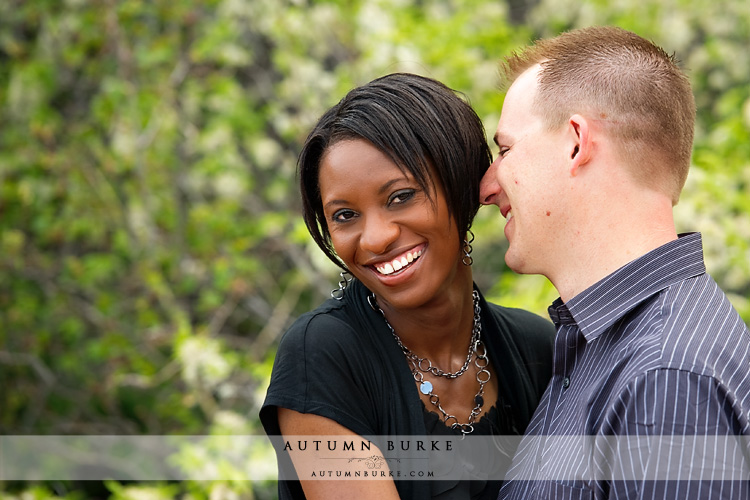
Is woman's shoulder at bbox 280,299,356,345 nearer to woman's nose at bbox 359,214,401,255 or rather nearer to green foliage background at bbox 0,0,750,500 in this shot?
woman's nose at bbox 359,214,401,255

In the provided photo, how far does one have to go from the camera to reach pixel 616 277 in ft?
4.89

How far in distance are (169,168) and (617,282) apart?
183 inches

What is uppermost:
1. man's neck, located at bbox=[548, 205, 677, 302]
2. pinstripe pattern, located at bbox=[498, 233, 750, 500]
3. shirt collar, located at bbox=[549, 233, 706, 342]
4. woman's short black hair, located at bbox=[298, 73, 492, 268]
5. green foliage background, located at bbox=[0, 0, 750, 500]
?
green foliage background, located at bbox=[0, 0, 750, 500]

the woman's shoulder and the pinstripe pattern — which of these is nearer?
the pinstripe pattern

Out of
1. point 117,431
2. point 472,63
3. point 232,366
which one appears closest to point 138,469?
point 117,431

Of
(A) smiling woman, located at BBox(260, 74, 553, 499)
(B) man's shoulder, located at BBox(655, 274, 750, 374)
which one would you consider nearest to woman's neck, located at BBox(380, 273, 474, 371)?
(A) smiling woman, located at BBox(260, 74, 553, 499)

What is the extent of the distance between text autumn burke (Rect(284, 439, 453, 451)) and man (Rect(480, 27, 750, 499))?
0.61 ft

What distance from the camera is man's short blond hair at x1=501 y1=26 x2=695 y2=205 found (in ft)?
5.01

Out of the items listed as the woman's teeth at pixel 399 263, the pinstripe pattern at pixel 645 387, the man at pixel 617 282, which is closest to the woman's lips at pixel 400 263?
the woman's teeth at pixel 399 263

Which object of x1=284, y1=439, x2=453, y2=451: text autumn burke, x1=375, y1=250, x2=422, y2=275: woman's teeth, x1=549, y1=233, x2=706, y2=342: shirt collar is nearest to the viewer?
x1=549, y1=233, x2=706, y2=342: shirt collar

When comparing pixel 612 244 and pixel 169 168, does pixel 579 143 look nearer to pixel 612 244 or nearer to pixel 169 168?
pixel 612 244

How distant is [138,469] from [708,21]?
5.06 m

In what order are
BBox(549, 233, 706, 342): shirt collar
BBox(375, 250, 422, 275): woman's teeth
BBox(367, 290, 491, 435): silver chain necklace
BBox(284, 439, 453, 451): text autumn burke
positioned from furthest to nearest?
1. BBox(367, 290, 491, 435): silver chain necklace
2. BBox(375, 250, 422, 275): woman's teeth
3. BBox(284, 439, 453, 451): text autumn burke
4. BBox(549, 233, 706, 342): shirt collar

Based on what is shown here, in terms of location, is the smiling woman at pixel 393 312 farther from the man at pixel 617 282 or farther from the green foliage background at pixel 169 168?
the green foliage background at pixel 169 168
